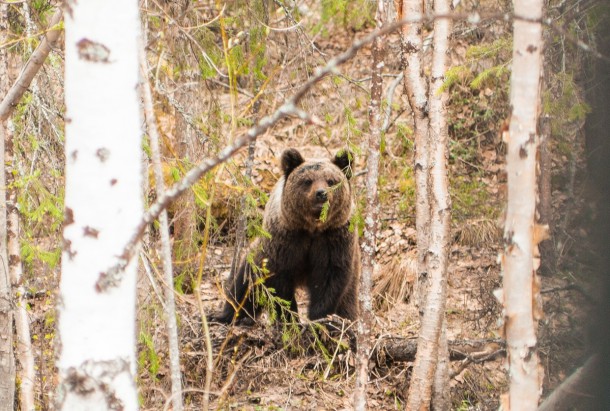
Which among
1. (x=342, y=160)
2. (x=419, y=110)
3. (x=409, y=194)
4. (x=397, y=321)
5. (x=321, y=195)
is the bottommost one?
(x=397, y=321)

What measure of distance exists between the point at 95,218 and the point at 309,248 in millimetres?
5877

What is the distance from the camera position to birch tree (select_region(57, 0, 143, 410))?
2477mm

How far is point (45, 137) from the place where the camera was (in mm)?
6449

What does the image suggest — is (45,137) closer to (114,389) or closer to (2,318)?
(2,318)

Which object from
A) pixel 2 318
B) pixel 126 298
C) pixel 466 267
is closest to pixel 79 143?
pixel 126 298

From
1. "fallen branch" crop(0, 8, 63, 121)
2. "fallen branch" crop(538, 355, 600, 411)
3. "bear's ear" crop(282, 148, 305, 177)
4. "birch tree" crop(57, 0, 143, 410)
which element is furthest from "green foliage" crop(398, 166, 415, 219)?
"birch tree" crop(57, 0, 143, 410)

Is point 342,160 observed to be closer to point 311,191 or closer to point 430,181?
point 311,191

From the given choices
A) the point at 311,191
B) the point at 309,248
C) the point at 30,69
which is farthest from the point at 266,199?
the point at 30,69

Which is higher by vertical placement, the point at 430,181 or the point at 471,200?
the point at 471,200

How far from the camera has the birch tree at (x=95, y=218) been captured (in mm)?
2477

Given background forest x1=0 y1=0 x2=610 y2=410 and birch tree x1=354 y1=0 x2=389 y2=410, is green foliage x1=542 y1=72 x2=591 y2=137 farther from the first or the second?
birch tree x1=354 y1=0 x2=389 y2=410

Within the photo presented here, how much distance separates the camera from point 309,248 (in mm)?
8297

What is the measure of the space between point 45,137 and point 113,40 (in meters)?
4.24

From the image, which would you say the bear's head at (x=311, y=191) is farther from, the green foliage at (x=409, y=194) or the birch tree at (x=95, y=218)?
the birch tree at (x=95, y=218)
